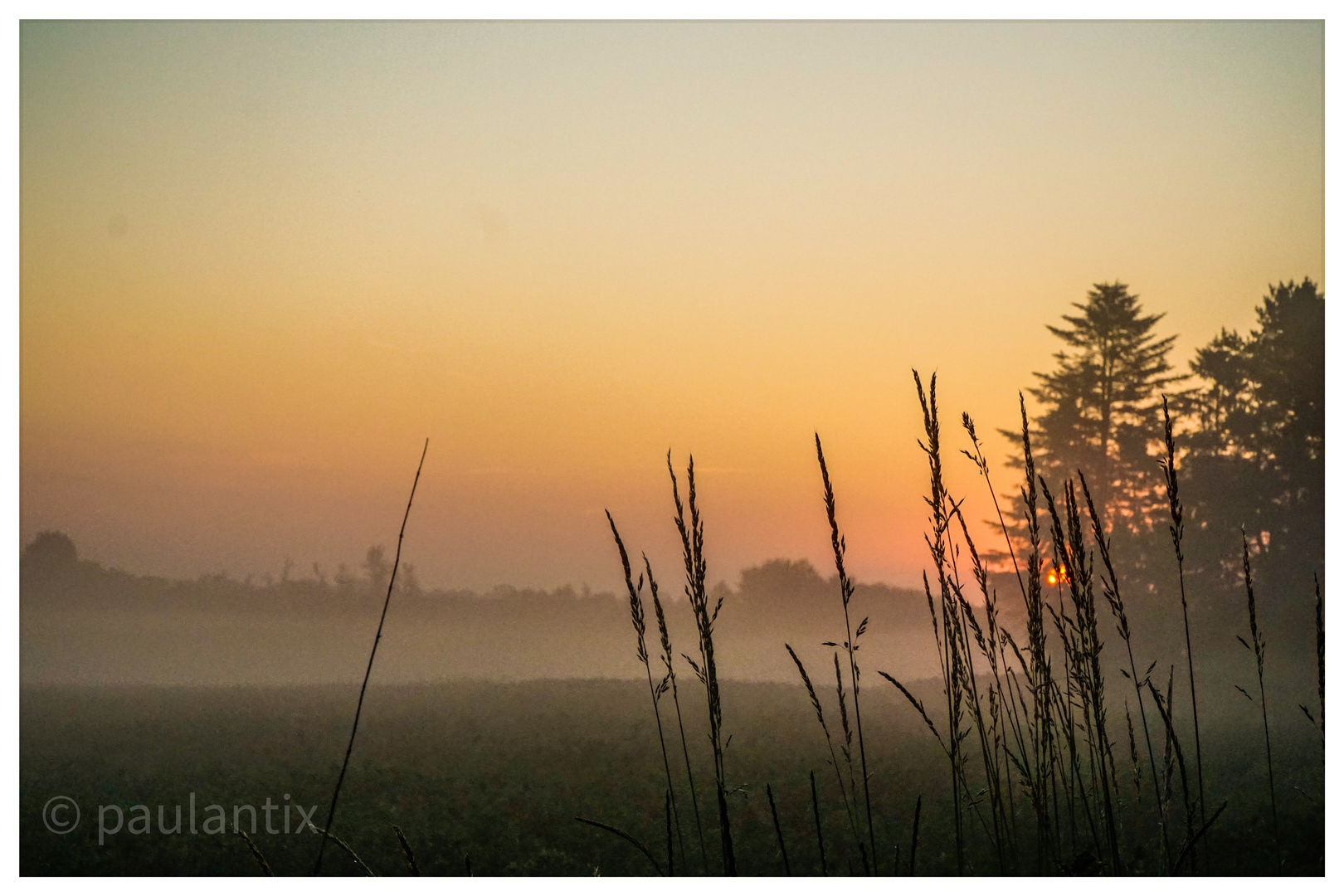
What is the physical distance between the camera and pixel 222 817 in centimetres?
921

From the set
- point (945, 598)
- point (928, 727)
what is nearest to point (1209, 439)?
point (928, 727)

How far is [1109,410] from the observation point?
2352cm

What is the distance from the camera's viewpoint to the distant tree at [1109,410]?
74.0 feet

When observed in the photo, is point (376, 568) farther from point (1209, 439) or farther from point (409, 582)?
point (1209, 439)

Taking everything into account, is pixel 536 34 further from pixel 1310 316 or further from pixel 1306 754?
pixel 1310 316

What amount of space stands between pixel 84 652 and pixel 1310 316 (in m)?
29.1

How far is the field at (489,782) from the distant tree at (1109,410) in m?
7.12

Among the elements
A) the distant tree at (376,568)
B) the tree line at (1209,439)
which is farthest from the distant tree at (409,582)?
the tree line at (1209,439)

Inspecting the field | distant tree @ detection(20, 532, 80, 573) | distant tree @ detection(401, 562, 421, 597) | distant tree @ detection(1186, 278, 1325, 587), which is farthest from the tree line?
distant tree @ detection(20, 532, 80, 573)

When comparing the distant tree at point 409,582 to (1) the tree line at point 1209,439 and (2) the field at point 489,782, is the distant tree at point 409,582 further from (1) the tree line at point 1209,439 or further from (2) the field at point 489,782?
(1) the tree line at point 1209,439

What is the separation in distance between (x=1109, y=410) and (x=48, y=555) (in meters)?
24.8

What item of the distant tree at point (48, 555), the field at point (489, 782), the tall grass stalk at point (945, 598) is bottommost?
the field at point (489, 782)

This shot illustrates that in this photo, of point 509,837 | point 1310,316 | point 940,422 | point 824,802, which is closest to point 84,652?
point 509,837
